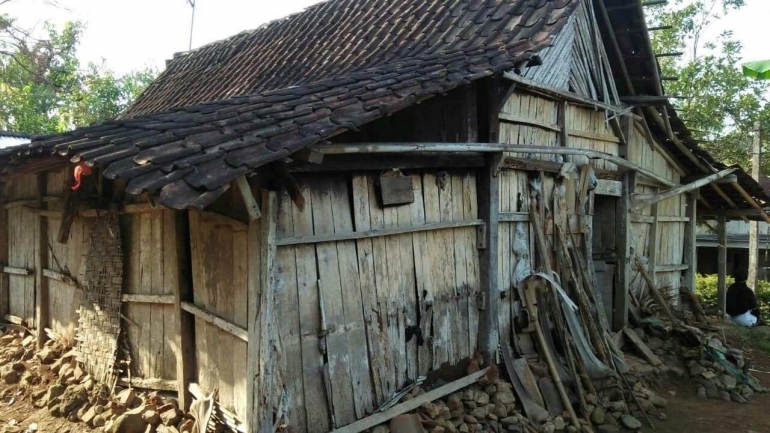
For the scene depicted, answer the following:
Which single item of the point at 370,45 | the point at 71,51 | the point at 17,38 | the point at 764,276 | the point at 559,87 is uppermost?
the point at 71,51

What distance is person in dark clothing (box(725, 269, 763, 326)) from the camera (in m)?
11.0

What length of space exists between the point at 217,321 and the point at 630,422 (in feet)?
14.5

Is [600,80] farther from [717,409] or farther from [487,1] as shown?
[717,409]

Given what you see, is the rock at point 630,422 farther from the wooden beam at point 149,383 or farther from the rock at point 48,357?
the rock at point 48,357

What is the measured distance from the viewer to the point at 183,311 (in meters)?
4.86

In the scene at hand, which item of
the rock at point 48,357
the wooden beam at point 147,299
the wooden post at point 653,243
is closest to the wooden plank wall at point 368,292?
the wooden beam at point 147,299

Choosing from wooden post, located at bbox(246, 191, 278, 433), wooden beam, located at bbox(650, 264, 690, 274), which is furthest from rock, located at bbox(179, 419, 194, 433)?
wooden beam, located at bbox(650, 264, 690, 274)

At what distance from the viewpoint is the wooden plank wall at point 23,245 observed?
23.6 feet

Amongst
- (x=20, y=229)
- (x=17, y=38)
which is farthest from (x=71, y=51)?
(x=20, y=229)

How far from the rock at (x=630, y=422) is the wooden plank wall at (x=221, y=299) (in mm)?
4104

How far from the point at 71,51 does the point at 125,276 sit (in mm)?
20258

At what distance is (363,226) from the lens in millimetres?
4805

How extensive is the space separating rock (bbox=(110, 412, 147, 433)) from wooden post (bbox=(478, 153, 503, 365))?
328 cm

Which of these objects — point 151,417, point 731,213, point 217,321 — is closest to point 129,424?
point 151,417
